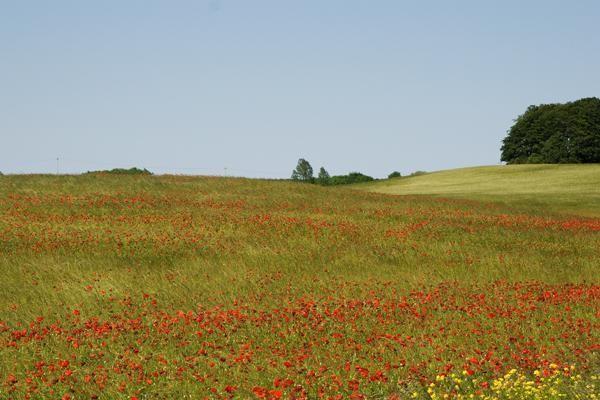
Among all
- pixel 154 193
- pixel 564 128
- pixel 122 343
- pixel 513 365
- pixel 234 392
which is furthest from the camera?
pixel 564 128

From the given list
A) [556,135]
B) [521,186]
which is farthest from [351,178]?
[521,186]

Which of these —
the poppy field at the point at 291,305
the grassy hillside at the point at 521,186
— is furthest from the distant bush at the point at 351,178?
the poppy field at the point at 291,305

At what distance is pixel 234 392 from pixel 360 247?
1196cm

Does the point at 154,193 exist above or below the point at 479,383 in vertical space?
above

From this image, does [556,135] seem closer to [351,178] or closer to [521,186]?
[351,178]

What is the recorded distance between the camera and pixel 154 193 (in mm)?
34125

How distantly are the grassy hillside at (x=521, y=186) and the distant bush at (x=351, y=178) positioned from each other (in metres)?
17.2

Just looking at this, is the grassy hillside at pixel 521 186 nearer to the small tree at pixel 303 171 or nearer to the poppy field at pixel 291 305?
the poppy field at pixel 291 305

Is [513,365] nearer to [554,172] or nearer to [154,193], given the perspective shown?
[154,193]

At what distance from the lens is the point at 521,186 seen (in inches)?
2371

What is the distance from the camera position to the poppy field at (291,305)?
29.2ft

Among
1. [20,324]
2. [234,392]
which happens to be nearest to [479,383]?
[234,392]

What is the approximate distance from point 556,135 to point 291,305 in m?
87.8

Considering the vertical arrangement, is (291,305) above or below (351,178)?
below
